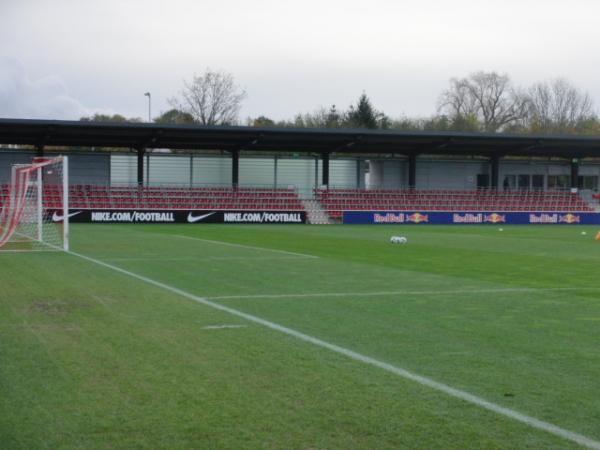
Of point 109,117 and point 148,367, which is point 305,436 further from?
point 109,117

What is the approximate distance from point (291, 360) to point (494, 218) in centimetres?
5033

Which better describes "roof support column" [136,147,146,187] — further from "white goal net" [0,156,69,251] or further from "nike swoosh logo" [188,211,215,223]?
"white goal net" [0,156,69,251]

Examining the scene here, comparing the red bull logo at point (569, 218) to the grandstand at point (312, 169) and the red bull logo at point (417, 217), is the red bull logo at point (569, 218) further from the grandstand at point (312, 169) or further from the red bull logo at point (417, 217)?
the red bull logo at point (417, 217)

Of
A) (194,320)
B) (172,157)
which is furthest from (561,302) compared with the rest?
(172,157)

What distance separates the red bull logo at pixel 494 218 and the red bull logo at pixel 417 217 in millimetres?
4376

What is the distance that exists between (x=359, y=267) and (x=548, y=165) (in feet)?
173

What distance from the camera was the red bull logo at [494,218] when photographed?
5553 cm

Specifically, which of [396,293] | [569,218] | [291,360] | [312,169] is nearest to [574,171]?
[569,218]

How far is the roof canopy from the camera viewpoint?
157 ft

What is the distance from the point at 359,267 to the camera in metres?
17.5

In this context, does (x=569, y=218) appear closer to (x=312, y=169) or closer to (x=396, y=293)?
(x=312, y=169)

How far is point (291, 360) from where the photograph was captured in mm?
7285

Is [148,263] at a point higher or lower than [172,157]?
lower

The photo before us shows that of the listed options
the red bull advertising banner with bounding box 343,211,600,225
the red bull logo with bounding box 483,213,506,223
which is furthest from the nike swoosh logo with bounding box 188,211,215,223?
the red bull logo with bounding box 483,213,506,223
